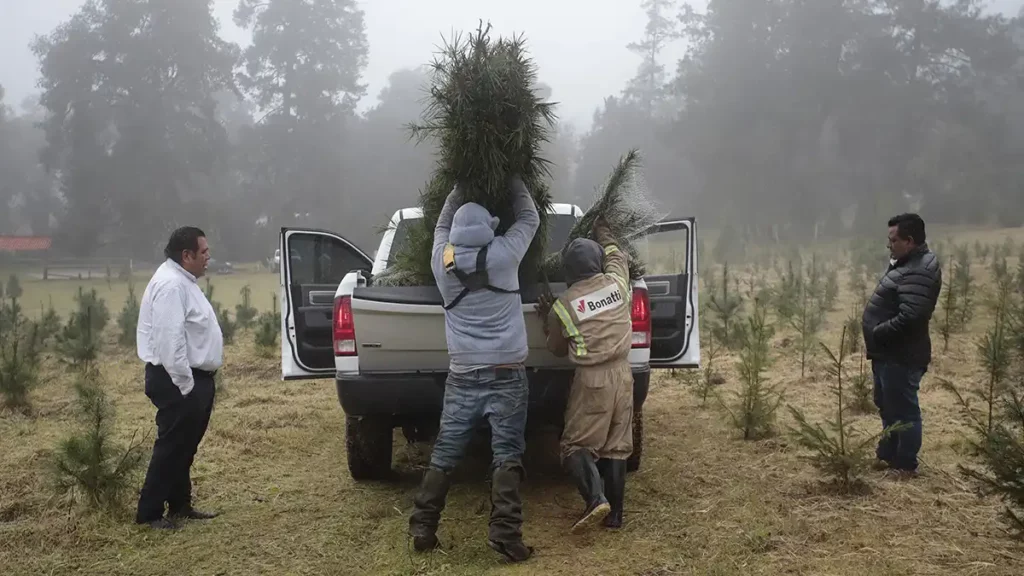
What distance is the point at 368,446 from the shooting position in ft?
15.1

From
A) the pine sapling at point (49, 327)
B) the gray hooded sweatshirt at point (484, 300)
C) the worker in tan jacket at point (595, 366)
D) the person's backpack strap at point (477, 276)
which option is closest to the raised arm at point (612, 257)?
the worker in tan jacket at point (595, 366)

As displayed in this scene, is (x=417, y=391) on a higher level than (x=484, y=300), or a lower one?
lower

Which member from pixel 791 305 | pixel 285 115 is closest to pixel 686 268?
pixel 791 305

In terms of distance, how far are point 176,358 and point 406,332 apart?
113cm

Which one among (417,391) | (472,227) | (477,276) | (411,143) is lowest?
(417,391)

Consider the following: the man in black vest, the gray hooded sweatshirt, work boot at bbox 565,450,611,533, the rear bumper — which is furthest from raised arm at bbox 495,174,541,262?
the man in black vest

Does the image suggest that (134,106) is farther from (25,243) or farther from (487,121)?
(487,121)

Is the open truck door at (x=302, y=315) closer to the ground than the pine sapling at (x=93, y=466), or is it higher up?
higher up

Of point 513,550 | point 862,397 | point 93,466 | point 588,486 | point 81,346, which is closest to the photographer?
point 513,550

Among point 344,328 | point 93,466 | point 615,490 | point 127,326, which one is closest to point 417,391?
point 344,328

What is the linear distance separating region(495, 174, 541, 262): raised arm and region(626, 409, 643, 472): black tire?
4.33 feet

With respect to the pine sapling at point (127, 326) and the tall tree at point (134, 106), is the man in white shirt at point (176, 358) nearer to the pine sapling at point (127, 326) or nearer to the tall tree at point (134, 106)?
the pine sapling at point (127, 326)

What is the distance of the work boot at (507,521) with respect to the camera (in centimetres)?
338

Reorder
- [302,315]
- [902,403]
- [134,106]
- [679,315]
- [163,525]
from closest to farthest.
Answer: [163,525] → [902,403] → [679,315] → [302,315] → [134,106]
